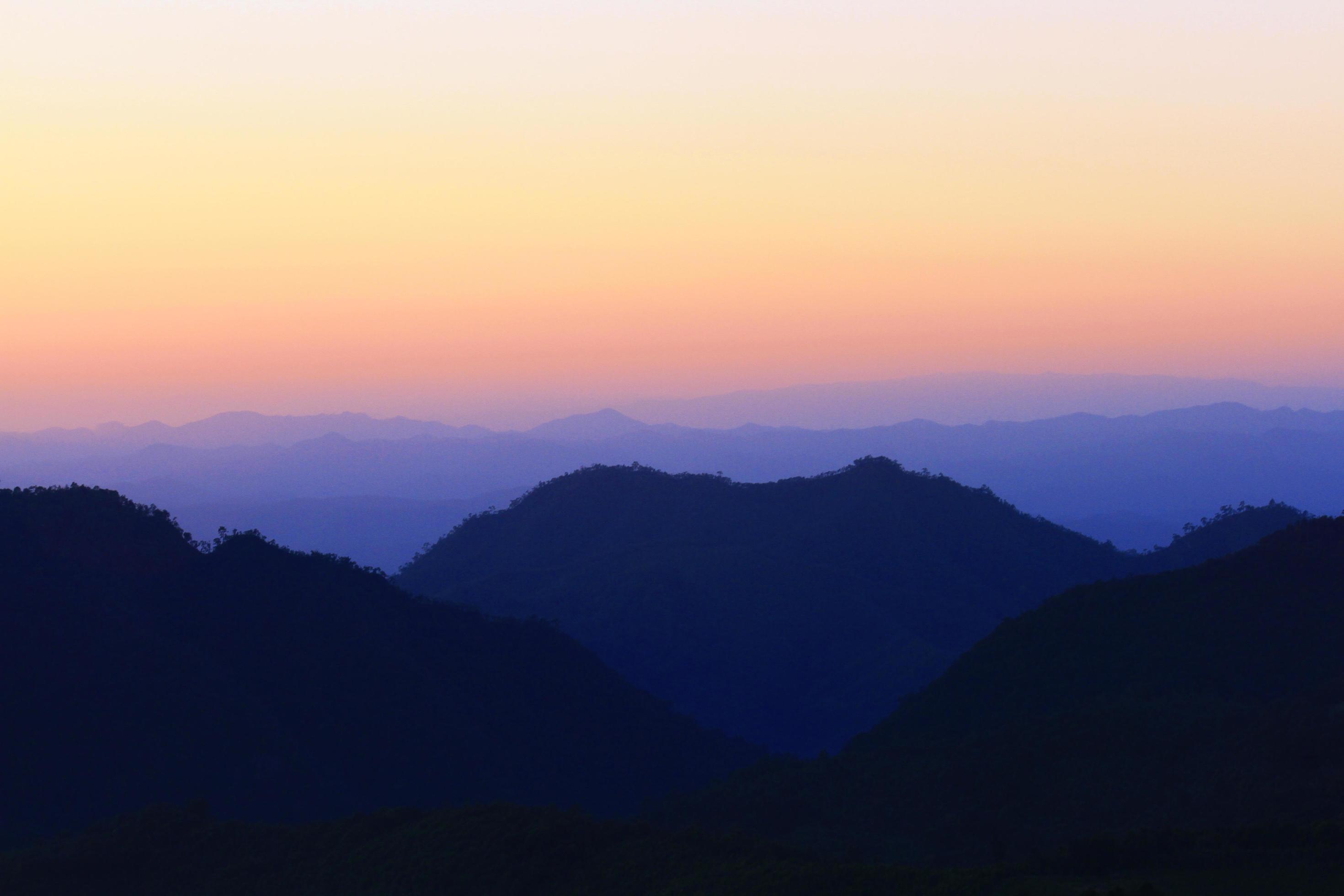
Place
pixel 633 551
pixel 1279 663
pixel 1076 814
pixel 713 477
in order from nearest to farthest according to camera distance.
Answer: pixel 1076 814 → pixel 1279 663 → pixel 633 551 → pixel 713 477


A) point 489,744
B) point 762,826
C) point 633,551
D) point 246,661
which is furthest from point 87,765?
point 633,551

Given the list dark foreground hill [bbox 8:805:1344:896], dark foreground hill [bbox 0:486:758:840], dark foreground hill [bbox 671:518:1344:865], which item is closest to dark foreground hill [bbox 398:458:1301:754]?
dark foreground hill [bbox 0:486:758:840]

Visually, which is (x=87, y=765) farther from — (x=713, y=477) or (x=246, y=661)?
(x=713, y=477)

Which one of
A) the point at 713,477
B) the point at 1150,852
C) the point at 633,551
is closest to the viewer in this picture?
→ the point at 1150,852

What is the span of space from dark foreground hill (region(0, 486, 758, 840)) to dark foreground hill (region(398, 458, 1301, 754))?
16.8m

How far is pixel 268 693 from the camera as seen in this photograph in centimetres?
5019

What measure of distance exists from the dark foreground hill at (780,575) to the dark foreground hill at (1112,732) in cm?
2034

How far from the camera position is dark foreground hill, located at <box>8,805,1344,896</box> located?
960 inches

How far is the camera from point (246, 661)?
170ft

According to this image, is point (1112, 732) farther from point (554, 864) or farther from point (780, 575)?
point (780, 575)

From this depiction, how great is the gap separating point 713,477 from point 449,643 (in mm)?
58700

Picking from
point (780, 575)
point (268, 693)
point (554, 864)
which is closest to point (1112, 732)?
point (554, 864)

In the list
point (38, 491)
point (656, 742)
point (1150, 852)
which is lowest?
point (656, 742)

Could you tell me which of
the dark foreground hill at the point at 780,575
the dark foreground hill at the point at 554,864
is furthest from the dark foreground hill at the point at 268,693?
the dark foreground hill at the point at 780,575
